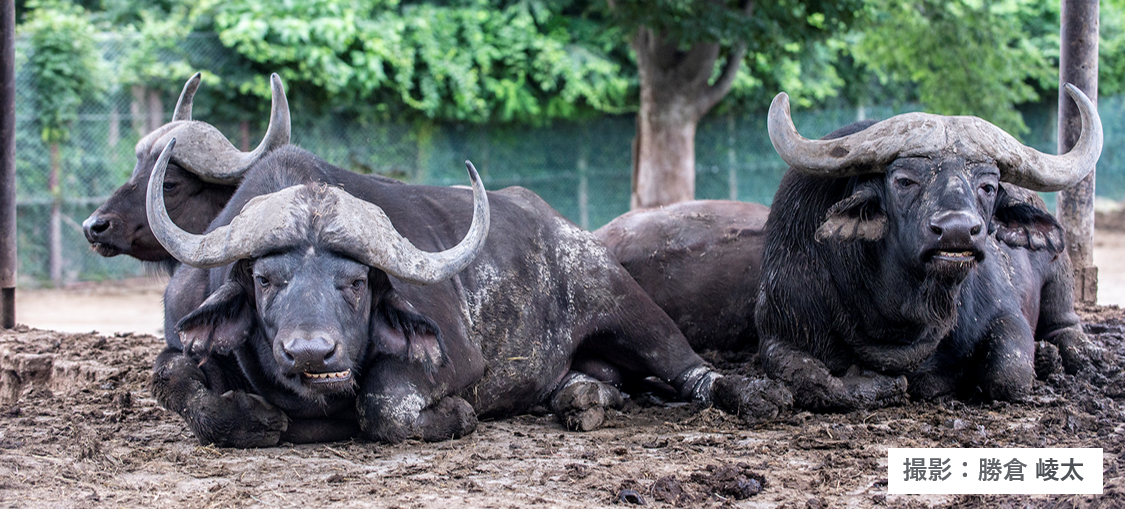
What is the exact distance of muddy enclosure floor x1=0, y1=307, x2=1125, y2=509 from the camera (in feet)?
12.1

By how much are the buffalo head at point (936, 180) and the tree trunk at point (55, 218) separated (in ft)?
39.8

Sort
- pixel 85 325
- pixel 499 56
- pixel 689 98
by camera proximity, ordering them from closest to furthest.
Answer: pixel 85 325, pixel 689 98, pixel 499 56

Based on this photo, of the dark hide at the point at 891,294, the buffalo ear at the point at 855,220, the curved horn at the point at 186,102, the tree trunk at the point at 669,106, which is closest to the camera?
the dark hide at the point at 891,294

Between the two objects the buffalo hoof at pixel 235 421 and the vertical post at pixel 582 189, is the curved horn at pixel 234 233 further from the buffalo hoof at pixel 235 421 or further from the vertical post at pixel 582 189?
the vertical post at pixel 582 189

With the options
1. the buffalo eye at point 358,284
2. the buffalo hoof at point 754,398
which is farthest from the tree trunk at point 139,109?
the buffalo hoof at point 754,398

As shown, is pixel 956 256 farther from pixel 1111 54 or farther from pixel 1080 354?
pixel 1111 54

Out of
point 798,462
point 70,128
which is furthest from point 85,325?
point 798,462

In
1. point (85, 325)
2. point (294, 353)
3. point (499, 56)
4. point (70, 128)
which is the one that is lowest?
point (85, 325)

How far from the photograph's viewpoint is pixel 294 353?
12.7 feet

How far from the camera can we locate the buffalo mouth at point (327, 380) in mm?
4094

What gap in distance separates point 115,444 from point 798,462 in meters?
3.06

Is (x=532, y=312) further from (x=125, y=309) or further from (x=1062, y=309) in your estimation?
(x=125, y=309)

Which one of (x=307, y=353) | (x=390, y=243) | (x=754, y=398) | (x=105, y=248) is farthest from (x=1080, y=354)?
(x=105, y=248)
